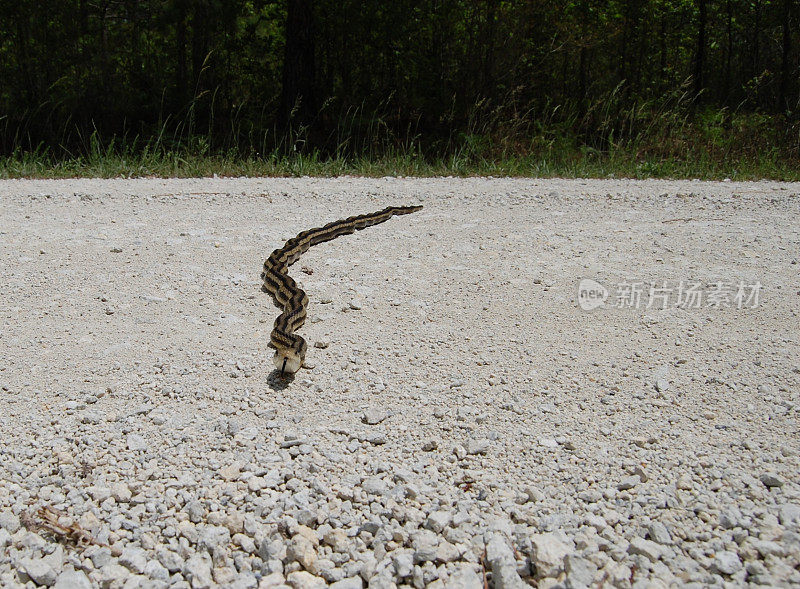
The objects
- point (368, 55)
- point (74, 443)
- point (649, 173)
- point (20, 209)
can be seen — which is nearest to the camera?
point (74, 443)

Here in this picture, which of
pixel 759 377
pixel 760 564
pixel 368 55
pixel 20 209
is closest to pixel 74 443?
pixel 760 564

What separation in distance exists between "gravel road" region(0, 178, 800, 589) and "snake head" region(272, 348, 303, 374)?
9 cm

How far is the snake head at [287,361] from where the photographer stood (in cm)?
386

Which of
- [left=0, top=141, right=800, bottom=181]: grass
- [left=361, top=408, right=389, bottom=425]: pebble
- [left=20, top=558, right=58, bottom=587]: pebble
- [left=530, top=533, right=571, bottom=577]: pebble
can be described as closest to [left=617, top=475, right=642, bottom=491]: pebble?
[left=530, top=533, right=571, bottom=577]: pebble

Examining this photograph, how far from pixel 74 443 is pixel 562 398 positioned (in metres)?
2.40

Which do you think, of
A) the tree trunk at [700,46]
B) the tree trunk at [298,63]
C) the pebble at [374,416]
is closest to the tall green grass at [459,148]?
the tree trunk at [298,63]

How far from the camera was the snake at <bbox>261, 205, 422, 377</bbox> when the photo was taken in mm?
3975

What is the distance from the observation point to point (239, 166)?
31.7 feet

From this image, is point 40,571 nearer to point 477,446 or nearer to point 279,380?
point 279,380

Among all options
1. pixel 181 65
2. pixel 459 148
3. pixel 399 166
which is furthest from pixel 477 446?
pixel 181 65

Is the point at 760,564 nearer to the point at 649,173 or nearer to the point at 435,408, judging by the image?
the point at 435,408

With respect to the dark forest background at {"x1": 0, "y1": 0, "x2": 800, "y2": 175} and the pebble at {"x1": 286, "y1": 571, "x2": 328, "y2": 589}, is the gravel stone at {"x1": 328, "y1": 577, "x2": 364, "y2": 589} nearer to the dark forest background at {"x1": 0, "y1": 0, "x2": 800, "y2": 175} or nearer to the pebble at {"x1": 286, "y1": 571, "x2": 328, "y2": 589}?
the pebble at {"x1": 286, "y1": 571, "x2": 328, "y2": 589}

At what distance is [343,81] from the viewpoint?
1365cm

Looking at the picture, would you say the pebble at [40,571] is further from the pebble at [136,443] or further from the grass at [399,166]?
the grass at [399,166]
